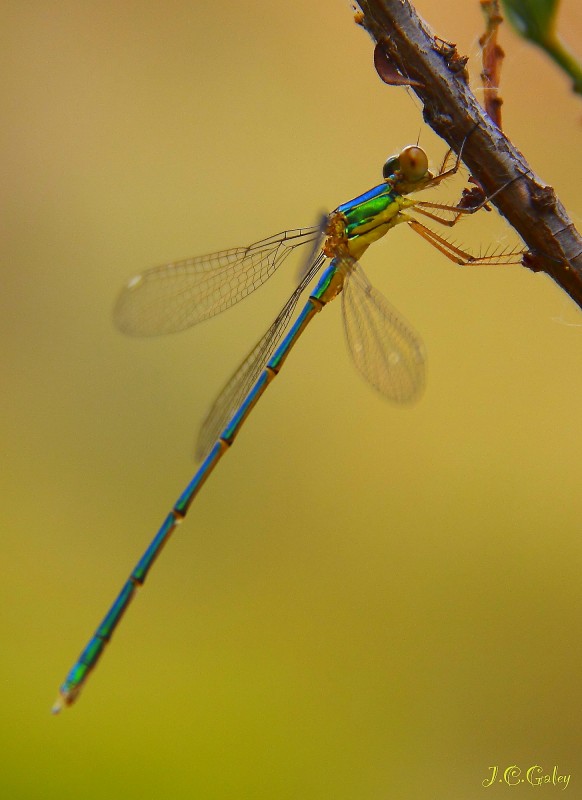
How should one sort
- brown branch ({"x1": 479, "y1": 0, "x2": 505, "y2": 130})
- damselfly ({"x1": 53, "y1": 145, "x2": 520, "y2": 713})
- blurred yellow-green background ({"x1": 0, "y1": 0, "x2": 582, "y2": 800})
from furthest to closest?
blurred yellow-green background ({"x1": 0, "y1": 0, "x2": 582, "y2": 800}) < damselfly ({"x1": 53, "y1": 145, "x2": 520, "y2": 713}) < brown branch ({"x1": 479, "y1": 0, "x2": 505, "y2": 130})

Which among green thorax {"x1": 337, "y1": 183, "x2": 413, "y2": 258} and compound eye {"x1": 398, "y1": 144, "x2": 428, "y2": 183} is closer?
compound eye {"x1": 398, "y1": 144, "x2": 428, "y2": 183}

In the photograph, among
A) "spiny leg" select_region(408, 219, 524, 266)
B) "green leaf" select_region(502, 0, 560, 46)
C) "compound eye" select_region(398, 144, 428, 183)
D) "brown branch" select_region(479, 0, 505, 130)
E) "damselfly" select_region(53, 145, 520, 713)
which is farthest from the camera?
"damselfly" select_region(53, 145, 520, 713)

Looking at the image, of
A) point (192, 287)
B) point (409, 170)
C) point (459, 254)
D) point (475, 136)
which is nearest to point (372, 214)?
point (409, 170)

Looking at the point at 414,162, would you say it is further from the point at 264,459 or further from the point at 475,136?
the point at 264,459

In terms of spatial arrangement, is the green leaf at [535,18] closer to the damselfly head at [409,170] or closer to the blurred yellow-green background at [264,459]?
the damselfly head at [409,170]
